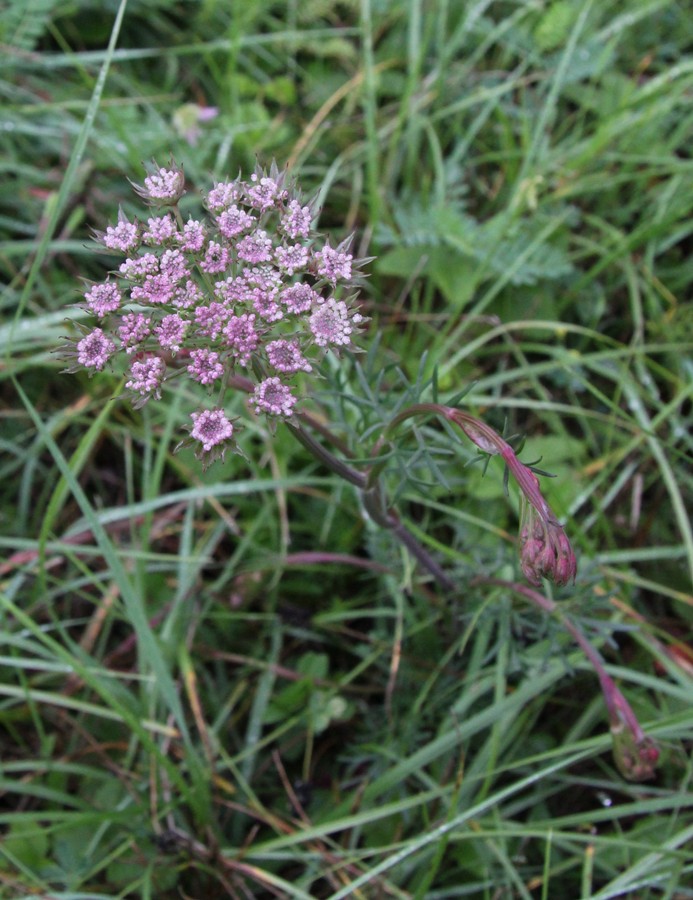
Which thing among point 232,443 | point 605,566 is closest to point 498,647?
point 605,566

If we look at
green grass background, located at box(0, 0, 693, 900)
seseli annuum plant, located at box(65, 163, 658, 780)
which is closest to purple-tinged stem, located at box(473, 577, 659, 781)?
green grass background, located at box(0, 0, 693, 900)

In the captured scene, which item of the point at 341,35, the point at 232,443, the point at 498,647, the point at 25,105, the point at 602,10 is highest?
the point at 602,10

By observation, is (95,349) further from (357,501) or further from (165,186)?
(357,501)

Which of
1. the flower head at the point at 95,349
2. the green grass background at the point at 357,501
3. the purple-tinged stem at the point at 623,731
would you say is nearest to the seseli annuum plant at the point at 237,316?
the flower head at the point at 95,349

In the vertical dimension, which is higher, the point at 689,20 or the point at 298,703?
the point at 689,20

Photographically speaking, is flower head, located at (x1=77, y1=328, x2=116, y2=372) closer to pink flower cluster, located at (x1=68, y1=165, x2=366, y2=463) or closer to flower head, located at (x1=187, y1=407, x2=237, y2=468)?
pink flower cluster, located at (x1=68, y1=165, x2=366, y2=463)

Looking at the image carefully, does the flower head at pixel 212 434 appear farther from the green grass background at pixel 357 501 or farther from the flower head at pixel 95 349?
→ the green grass background at pixel 357 501

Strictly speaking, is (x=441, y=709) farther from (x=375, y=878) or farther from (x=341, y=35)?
(x=341, y=35)
